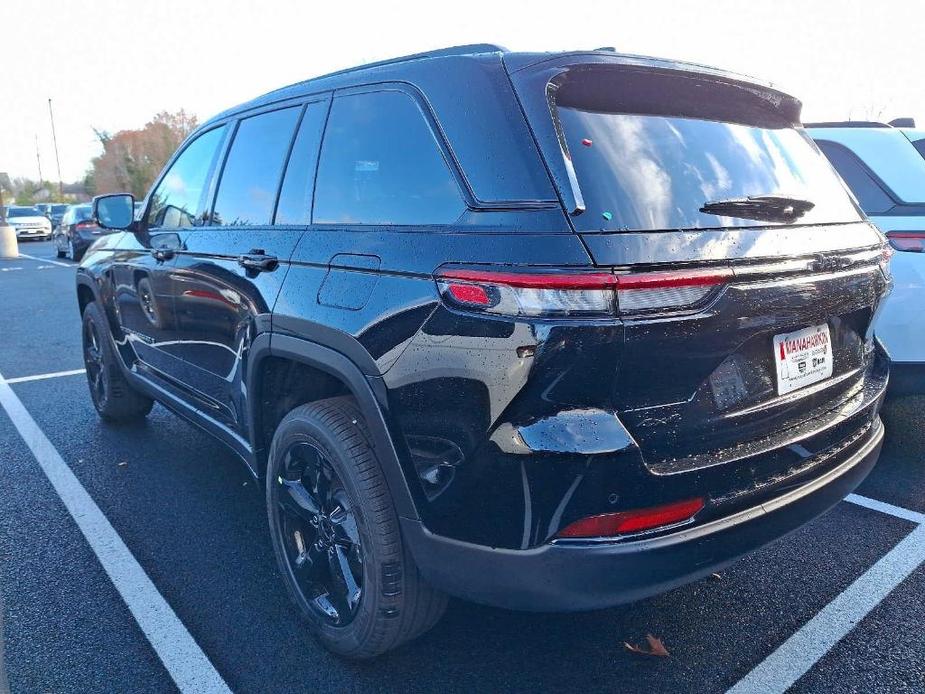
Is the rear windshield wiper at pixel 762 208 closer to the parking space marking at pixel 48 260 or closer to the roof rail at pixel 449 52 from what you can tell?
the roof rail at pixel 449 52

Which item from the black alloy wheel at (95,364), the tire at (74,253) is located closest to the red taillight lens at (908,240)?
the black alloy wheel at (95,364)

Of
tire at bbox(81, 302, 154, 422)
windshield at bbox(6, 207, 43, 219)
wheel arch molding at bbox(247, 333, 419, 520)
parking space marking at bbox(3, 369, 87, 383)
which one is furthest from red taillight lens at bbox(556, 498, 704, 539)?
windshield at bbox(6, 207, 43, 219)

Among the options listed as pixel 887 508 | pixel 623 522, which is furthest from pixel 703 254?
pixel 887 508

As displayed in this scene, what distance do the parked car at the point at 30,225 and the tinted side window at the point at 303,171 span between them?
34.9 m

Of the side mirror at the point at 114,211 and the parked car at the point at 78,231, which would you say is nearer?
the side mirror at the point at 114,211

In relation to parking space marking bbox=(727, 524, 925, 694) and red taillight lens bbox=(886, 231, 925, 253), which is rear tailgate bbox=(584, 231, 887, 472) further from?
red taillight lens bbox=(886, 231, 925, 253)

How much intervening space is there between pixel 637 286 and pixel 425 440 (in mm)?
691

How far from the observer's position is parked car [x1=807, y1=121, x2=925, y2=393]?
376cm

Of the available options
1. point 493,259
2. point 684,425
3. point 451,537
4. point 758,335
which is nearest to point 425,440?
point 451,537

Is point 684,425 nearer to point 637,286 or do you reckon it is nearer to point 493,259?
point 637,286

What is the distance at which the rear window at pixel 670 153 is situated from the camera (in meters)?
1.88

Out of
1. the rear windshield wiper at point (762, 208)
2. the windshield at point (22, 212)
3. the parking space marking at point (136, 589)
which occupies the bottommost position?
the windshield at point (22, 212)

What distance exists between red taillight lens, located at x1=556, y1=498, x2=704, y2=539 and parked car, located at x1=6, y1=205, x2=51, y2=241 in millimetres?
36456

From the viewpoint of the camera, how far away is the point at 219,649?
253 centimetres
